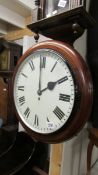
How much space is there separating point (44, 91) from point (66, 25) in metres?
0.32

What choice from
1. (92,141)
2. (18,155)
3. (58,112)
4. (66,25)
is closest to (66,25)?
(66,25)

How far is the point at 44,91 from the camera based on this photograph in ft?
2.53

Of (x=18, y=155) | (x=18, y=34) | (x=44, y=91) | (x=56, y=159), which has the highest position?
(x=18, y=34)

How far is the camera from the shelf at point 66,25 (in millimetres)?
714

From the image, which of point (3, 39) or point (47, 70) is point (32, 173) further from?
point (3, 39)

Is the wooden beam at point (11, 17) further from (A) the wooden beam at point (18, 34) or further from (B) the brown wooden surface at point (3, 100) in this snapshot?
(B) the brown wooden surface at point (3, 100)

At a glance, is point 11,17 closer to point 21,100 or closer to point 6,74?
point 6,74

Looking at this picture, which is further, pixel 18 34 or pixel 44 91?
pixel 18 34

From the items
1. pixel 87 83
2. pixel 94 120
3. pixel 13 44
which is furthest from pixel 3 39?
pixel 87 83

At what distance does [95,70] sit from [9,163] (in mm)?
1188

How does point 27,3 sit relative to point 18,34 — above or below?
above

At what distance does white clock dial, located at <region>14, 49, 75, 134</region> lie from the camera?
695 millimetres

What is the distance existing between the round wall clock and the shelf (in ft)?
0.32

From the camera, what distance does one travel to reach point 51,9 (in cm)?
86
